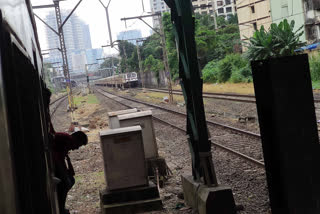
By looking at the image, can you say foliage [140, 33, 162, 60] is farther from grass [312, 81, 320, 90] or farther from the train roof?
the train roof

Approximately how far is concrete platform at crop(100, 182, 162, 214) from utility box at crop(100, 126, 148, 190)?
95mm

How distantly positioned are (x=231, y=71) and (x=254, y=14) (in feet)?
38.9

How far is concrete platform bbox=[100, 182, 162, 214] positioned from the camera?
6125 mm

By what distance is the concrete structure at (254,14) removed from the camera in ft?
133

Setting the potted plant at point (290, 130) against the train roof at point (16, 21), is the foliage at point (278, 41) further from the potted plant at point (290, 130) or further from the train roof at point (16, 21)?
the train roof at point (16, 21)

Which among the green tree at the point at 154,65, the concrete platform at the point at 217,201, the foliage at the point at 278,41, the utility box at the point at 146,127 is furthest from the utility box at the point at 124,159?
the green tree at the point at 154,65

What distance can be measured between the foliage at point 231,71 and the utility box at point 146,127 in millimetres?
21895

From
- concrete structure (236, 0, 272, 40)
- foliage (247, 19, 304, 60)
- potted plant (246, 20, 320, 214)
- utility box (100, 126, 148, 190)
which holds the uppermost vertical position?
concrete structure (236, 0, 272, 40)

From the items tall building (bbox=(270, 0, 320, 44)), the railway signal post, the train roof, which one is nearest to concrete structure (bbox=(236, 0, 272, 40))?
tall building (bbox=(270, 0, 320, 44))

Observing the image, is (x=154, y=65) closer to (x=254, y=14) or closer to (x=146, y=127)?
(x=254, y=14)

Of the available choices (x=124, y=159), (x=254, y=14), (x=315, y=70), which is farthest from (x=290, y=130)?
(x=254, y=14)

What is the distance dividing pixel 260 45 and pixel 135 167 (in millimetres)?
20077

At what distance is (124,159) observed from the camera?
6.25 meters

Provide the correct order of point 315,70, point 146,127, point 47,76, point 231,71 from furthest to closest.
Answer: point 231,71 → point 315,70 → point 47,76 → point 146,127
